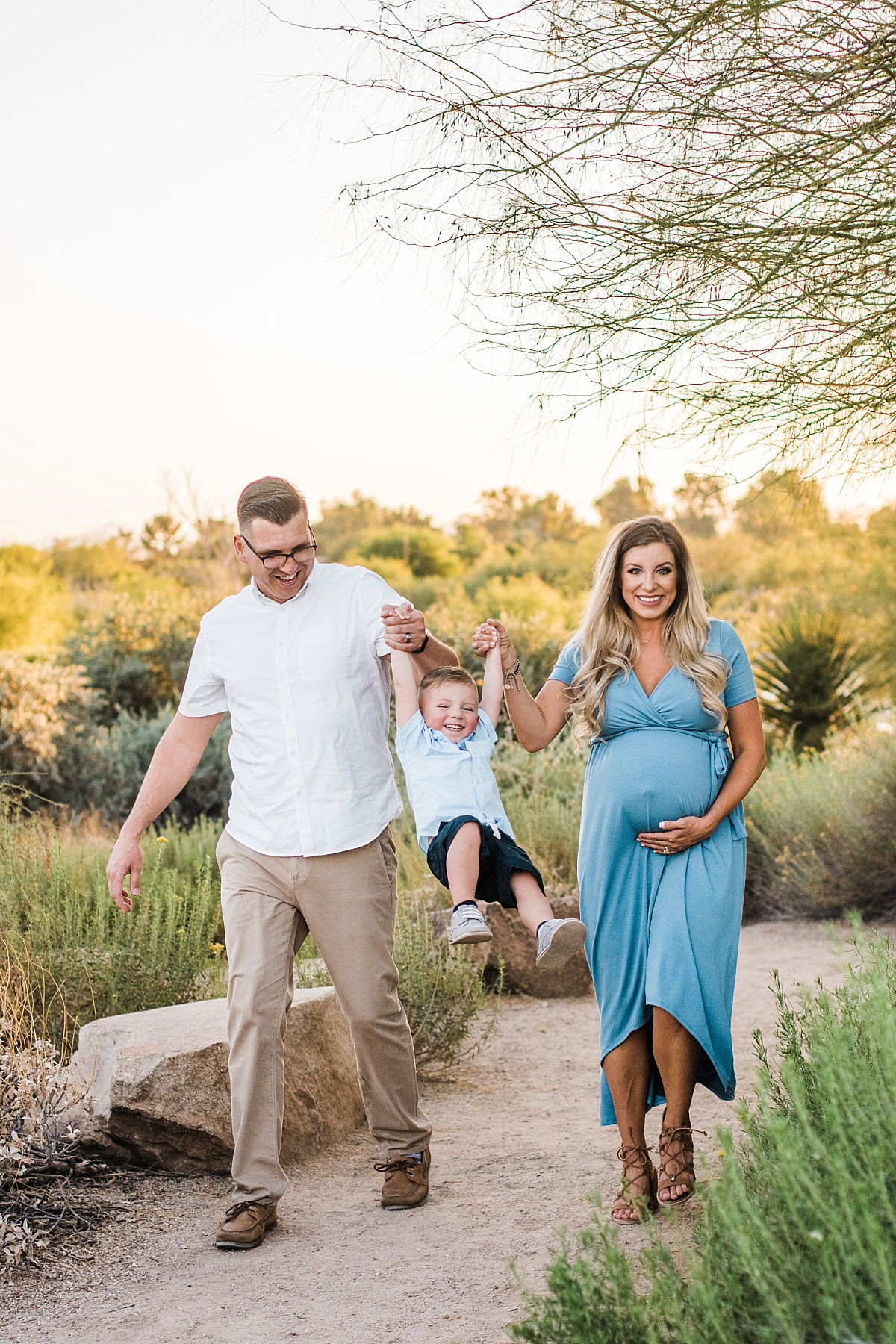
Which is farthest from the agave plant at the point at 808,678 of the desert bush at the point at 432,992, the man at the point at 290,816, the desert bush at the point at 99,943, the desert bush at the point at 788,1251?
the desert bush at the point at 788,1251

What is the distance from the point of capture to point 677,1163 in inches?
148

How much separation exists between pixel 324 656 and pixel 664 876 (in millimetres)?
1252

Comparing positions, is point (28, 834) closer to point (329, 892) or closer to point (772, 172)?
point (329, 892)

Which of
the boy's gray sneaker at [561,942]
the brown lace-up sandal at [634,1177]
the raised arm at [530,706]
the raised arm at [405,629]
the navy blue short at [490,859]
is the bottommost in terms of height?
the brown lace-up sandal at [634,1177]

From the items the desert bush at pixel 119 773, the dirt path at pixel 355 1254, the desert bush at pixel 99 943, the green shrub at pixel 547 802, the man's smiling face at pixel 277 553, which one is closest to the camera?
the dirt path at pixel 355 1254

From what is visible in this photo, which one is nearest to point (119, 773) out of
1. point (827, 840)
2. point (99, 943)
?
point (827, 840)

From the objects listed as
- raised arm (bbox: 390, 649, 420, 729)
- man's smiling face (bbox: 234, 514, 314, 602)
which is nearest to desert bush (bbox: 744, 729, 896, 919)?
→ raised arm (bbox: 390, 649, 420, 729)

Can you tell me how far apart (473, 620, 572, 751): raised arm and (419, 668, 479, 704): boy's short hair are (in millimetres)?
105

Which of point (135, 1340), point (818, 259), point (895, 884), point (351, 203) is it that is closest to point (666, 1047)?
point (135, 1340)

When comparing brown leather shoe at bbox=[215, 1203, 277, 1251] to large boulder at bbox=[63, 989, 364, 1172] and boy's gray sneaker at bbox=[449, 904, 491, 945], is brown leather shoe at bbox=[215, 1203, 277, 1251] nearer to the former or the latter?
large boulder at bbox=[63, 989, 364, 1172]

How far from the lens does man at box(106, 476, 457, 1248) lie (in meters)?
3.83

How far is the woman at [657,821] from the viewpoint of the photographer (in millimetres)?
3752

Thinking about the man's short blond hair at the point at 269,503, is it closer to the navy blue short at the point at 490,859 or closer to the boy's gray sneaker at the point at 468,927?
the navy blue short at the point at 490,859

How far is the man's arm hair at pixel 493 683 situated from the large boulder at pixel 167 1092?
158 centimetres
